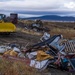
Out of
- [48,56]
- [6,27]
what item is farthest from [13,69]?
[6,27]

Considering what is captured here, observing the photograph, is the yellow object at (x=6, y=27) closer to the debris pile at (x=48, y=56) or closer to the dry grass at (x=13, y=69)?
the debris pile at (x=48, y=56)

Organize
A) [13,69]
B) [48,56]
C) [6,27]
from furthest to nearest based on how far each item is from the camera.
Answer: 1. [6,27]
2. [48,56]
3. [13,69]

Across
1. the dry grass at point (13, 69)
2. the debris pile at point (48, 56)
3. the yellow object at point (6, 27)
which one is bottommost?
the yellow object at point (6, 27)

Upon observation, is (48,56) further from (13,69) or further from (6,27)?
(6,27)

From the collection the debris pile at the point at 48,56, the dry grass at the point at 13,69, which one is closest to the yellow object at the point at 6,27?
the debris pile at the point at 48,56

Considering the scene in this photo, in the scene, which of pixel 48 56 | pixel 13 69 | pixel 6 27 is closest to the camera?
pixel 13 69

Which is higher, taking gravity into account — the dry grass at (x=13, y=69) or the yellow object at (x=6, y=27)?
the dry grass at (x=13, y=69)

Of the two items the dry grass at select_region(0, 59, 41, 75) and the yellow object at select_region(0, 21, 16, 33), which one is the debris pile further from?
the yellow object at select_region(0, 21, 16, 33)

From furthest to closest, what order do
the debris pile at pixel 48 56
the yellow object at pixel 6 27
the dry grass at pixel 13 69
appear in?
the yellow object at pixel 6 27, the debris pile at pixel 48 56, the dry grass at pixel 13 69

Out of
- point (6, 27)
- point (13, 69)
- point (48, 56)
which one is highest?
point (13, 69)

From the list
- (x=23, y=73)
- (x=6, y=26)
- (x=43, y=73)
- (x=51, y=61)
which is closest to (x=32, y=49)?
(x=51, y=61)

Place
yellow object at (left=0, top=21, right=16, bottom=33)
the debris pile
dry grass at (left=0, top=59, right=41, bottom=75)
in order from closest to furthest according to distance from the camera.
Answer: dry grass at (left=0, top=59, right=41, bottom=75) < the debris pile < yellow object at (left=0, top=21, right=16, bottom=33)

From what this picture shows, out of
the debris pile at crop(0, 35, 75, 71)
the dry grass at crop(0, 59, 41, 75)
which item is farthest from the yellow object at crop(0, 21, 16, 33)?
the dry grass at crop(0, 59, 41, 75)

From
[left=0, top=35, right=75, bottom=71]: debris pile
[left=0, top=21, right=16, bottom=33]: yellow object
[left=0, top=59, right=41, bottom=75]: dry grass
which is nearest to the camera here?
[left=0, top=59, right=41, bottom=75]: dry grass
